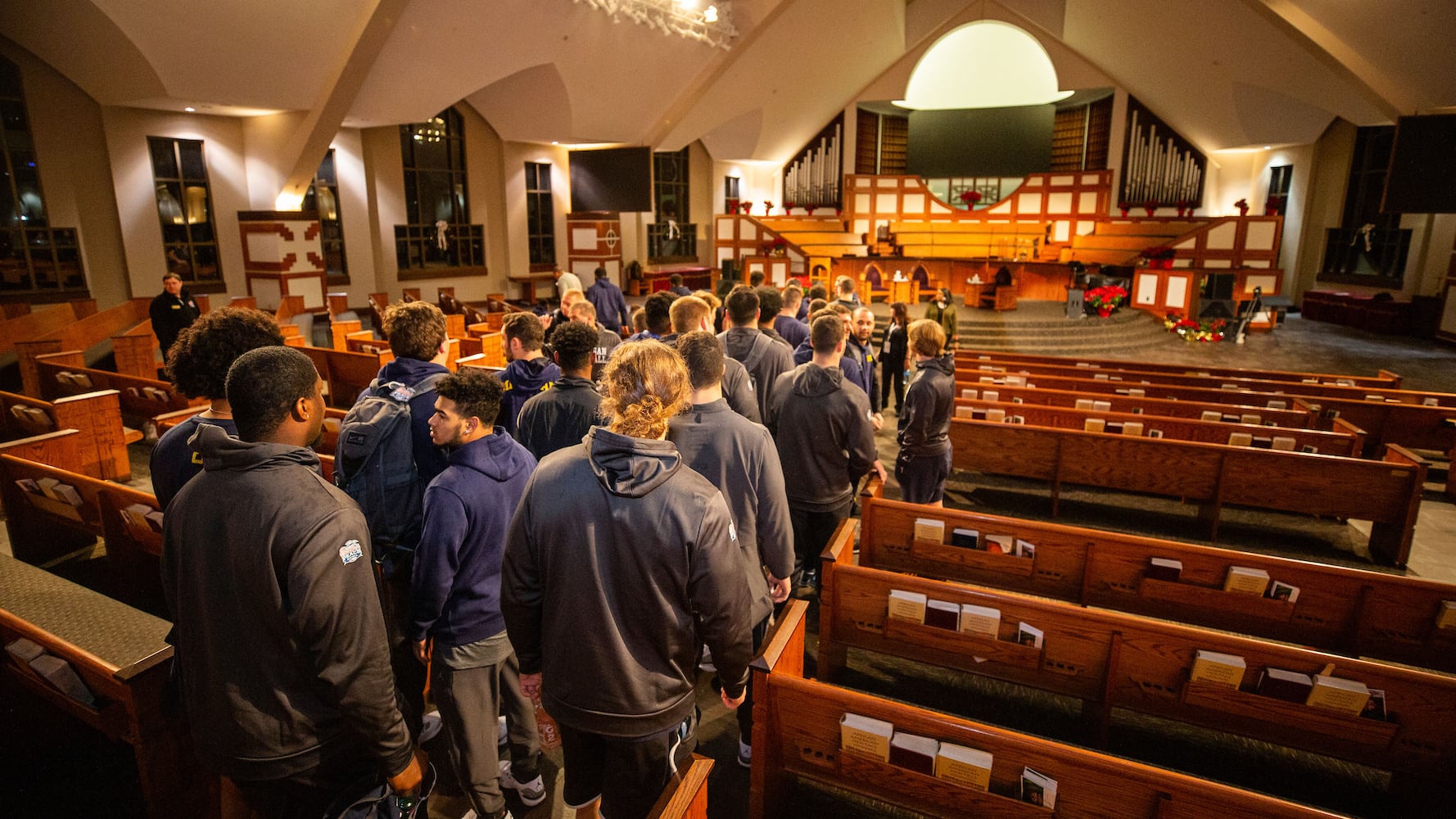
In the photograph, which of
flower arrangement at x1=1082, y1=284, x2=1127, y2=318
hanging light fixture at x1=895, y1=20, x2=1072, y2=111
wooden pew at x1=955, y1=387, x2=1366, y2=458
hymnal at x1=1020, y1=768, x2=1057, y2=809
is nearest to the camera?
hymnal at x1=1020, y1=768, x2=1057, y2=809

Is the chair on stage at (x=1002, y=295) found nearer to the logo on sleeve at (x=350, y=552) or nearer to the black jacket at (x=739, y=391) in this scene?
the black jacket at (x=739, y=391)

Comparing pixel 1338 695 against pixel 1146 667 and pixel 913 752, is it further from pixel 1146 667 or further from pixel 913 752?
pixel 913 752

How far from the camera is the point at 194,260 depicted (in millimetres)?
9961

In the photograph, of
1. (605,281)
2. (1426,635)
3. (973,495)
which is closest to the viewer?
(1426,635)

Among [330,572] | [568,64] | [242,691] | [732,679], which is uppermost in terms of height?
[568,64]

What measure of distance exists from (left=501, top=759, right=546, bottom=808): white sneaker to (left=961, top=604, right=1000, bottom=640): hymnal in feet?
5.08

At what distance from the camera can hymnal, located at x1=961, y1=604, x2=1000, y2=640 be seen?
258 cm

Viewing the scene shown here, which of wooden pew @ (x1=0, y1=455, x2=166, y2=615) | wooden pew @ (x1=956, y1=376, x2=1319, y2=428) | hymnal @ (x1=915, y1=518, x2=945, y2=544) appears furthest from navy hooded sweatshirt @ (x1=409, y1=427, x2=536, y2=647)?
wooden pew @ (x1=956, y1=376, x2=1319, y2=428)

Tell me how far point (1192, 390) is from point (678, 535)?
648 centimetres

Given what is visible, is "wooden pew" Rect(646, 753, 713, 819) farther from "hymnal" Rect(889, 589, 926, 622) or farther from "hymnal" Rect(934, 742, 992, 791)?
"hymnal" Rect(889, 589, 926, 622)

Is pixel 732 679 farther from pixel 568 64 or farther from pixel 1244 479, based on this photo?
pixel 568 64

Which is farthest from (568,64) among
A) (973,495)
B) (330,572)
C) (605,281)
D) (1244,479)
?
(330,572)

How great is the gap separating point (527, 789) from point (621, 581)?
1.18m

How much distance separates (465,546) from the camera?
2.10 meters
